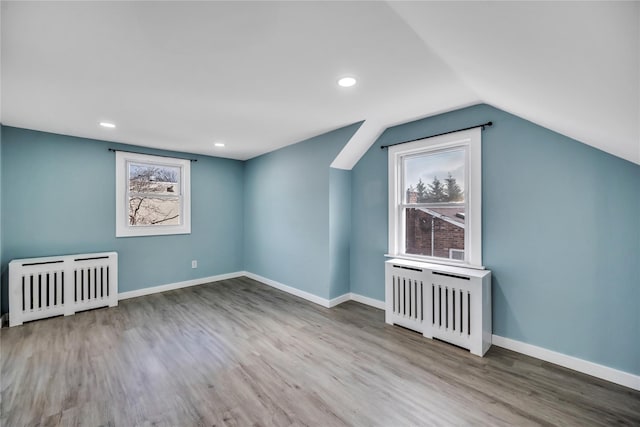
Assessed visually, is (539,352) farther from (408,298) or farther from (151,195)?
(151,195)

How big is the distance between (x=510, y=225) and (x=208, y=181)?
15.4ft

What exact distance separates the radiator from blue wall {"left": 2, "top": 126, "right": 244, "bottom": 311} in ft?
0.96

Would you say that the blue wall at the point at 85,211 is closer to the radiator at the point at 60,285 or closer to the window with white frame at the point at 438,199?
the radiator at the point at 60,285

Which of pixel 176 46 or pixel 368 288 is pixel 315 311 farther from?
pixel 176 46

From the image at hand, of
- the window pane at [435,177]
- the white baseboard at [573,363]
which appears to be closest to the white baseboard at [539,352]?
the white baseboard at [573,363]

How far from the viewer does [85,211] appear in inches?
149

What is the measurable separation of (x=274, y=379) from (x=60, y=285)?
3.21m

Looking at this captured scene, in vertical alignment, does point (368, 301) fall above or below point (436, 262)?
below

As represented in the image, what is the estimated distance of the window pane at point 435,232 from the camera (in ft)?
9.82

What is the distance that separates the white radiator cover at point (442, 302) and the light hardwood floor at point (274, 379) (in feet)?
0.43

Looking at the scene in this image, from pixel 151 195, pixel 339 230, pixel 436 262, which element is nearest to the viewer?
pixel 436 262

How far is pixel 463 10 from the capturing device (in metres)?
1.10

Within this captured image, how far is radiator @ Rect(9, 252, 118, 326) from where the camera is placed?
315 centimetres

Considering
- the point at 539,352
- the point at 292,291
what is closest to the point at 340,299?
the point at 292,291
